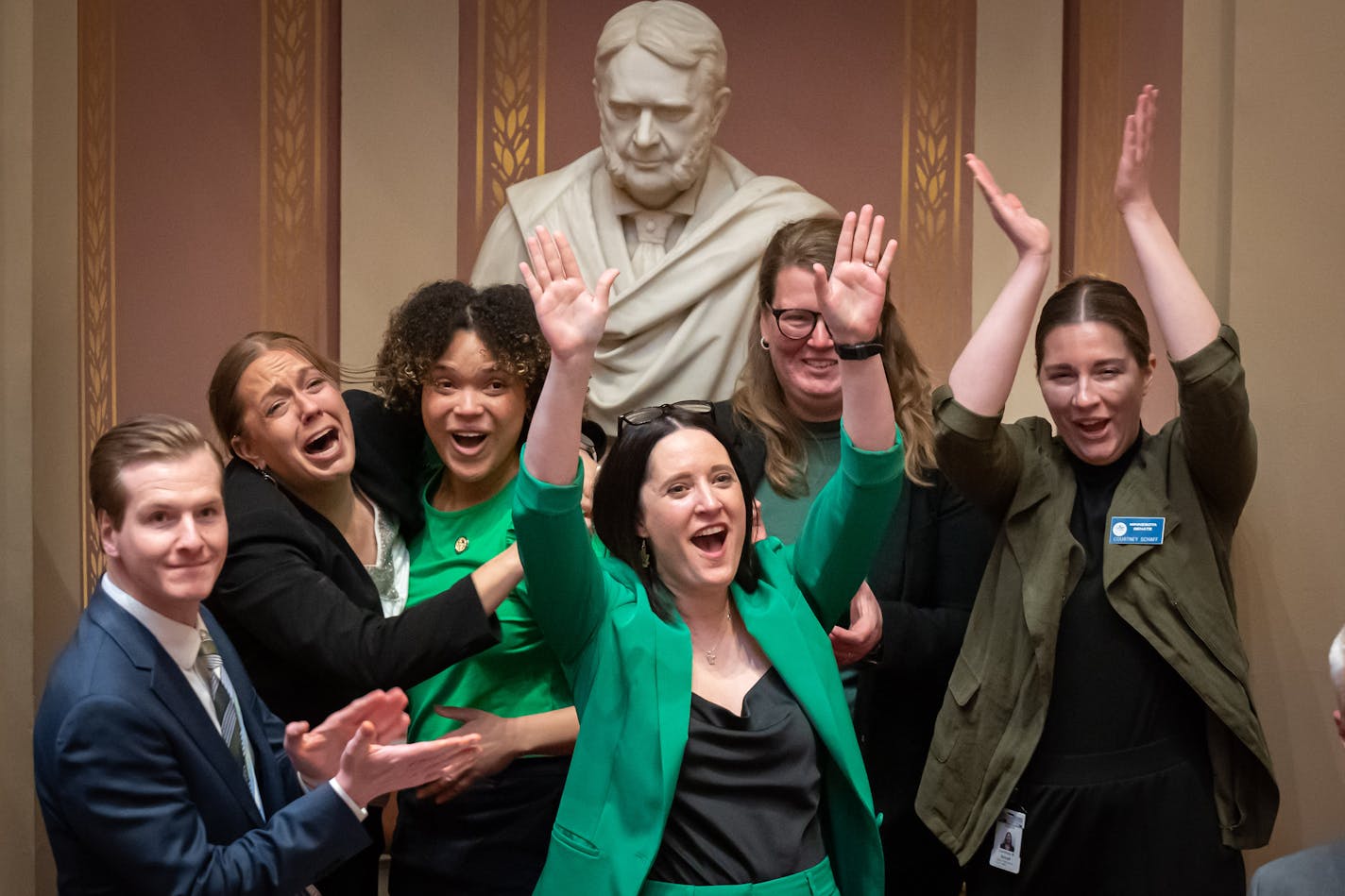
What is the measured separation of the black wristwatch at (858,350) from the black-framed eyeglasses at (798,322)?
484mm

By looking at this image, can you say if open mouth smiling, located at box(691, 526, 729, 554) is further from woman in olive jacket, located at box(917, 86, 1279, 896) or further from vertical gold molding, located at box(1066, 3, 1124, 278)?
vertical gold molding, located at box(1066, 3, 1124, 278)

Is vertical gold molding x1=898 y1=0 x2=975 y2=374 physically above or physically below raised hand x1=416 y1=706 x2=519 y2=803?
above

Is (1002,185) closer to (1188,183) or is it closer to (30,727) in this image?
(1188,183)

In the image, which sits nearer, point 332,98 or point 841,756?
point 841,756

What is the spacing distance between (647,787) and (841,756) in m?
0.29

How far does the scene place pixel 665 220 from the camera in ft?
13.4

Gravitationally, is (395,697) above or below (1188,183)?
below

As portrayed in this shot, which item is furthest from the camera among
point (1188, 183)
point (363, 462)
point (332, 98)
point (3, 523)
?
point (332, 98)

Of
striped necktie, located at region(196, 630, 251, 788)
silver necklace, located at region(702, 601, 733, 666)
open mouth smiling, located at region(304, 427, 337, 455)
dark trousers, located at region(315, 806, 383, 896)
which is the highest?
open mouth smiling, located at region(304, 427, 337, 455)

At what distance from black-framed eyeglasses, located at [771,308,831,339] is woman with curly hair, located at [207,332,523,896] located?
69cm

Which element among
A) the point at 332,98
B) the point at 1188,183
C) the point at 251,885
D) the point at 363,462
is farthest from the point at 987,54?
the point at 251,885

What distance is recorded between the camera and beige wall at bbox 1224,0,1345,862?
3.54 meters

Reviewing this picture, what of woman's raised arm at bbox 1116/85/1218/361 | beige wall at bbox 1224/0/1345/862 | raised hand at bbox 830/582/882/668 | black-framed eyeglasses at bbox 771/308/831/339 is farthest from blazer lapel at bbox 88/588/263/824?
beige wall at bbox 1224/0/1345/862

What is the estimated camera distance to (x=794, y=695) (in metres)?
2.31
